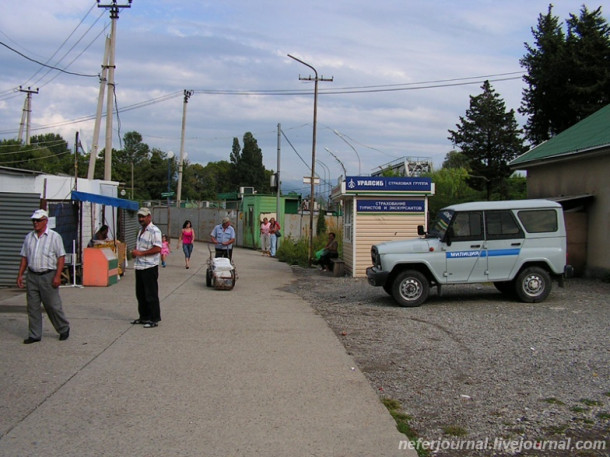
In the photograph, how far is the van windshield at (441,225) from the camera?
37.8 feet

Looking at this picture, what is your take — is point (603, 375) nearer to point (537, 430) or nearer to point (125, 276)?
point (537, 430)

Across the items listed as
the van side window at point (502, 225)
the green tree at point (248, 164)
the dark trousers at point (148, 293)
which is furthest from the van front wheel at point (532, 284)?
the green tree at point (248, 164)

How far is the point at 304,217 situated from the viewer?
33.2m

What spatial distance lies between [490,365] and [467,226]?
483cm

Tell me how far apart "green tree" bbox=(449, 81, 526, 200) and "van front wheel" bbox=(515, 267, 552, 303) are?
2889 centimetres

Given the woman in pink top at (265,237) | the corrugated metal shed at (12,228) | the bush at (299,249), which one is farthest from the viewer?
the woman in pink top at (265,237)

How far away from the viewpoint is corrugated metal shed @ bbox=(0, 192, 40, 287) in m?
13.6

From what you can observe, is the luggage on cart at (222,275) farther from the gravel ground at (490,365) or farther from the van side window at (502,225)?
the van side window at (502,225)

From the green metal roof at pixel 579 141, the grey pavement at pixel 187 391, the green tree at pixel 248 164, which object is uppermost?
→ the green tree at pixel 248 164

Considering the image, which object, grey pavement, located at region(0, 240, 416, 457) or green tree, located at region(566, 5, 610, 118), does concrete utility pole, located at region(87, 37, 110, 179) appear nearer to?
grey pavement, located at region(0, 240, 416, 457)

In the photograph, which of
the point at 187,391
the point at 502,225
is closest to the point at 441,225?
the point at 502,225

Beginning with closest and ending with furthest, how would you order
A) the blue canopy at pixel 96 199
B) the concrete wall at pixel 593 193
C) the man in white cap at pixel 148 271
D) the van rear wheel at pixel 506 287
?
the man in white cap at pixel 148 271, the van rear wheel at pixel 506 287, the blue canopy at pixel 96 199, the concrete wall at pixel 593 193

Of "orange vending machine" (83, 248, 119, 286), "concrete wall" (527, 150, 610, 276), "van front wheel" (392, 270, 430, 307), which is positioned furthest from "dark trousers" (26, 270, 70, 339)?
"concrete wall" (527, 150, 610, 276)

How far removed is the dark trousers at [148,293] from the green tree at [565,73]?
1163 inches
